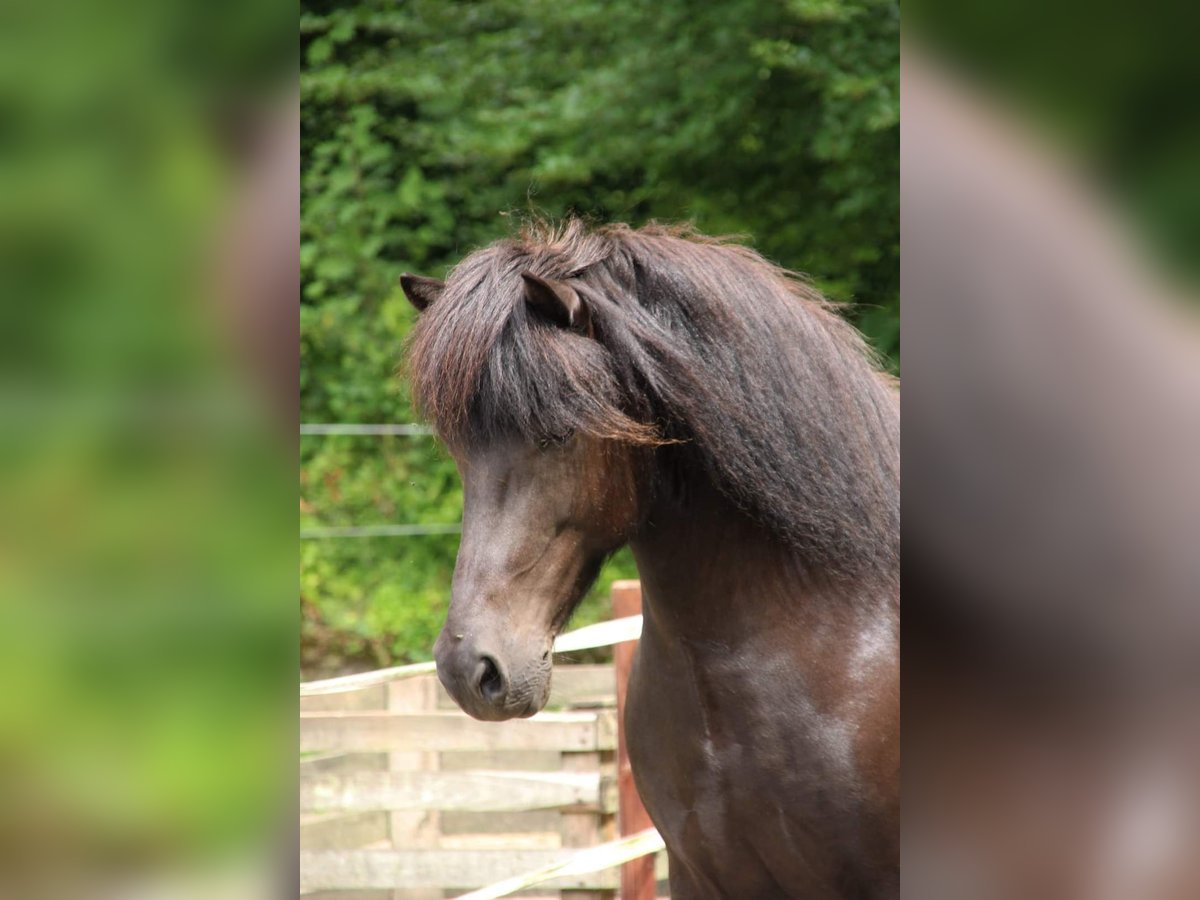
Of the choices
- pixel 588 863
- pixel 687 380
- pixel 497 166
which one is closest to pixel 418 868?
pixel 588 863

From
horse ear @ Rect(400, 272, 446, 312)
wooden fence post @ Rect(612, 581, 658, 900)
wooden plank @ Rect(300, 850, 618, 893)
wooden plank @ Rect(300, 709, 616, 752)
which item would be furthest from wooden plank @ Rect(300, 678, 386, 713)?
horse ear @ Rect(400, 272, 446, 312)

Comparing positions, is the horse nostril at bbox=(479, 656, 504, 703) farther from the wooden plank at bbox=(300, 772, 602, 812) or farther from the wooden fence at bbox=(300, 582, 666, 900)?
the wooden plank at bbox=(300, 772, 602, 812)

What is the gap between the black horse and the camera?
1.66m

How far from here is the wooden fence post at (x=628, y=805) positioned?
127 inches

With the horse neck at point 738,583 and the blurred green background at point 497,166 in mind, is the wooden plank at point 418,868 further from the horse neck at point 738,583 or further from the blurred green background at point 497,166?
the blurred green background at point 497,166

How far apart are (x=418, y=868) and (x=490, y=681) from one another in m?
2.16

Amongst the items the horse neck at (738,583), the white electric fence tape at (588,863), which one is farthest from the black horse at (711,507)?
the white electric fence tape at (588,863)

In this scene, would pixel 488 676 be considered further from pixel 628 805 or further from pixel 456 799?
pixel 456 799

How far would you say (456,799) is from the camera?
3.63 m

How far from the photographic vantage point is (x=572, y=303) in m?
1.72

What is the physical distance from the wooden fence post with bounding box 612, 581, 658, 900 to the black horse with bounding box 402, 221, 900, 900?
132 centimetres
